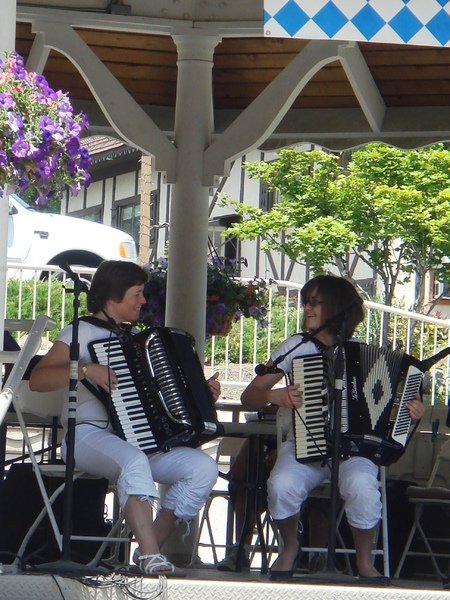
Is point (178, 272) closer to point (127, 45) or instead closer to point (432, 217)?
point (127, 45)

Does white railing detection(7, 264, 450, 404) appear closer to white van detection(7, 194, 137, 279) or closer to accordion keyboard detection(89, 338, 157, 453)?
white van detection(7, 194, 137, 279)

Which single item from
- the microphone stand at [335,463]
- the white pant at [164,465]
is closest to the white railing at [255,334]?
the microphone stand at [335,463]

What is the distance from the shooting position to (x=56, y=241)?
14.9m

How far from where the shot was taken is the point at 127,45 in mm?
7164

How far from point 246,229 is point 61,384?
15108 mm

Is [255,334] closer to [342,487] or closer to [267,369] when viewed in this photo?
[267,369]

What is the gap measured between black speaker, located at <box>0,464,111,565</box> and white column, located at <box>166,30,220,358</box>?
1.39 m

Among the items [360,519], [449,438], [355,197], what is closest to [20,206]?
[355,197]

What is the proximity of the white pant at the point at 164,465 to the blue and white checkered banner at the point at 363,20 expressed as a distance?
5.20 ft

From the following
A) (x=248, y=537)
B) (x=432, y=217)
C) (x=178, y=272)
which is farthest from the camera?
(x=432, y=217)

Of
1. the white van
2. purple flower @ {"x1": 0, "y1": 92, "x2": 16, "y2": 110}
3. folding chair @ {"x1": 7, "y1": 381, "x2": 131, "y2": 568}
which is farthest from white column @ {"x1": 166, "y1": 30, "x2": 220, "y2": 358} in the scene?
the white van

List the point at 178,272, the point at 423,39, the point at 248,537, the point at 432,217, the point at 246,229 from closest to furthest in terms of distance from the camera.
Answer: the point at 423,39, the point at 248,537, the point at 178,272, the point at 432,217, the point at 246,229

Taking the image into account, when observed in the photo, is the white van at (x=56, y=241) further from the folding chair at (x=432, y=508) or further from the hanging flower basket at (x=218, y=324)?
the folding chair at (x=432, y=508)

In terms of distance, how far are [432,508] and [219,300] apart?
1582 mm
